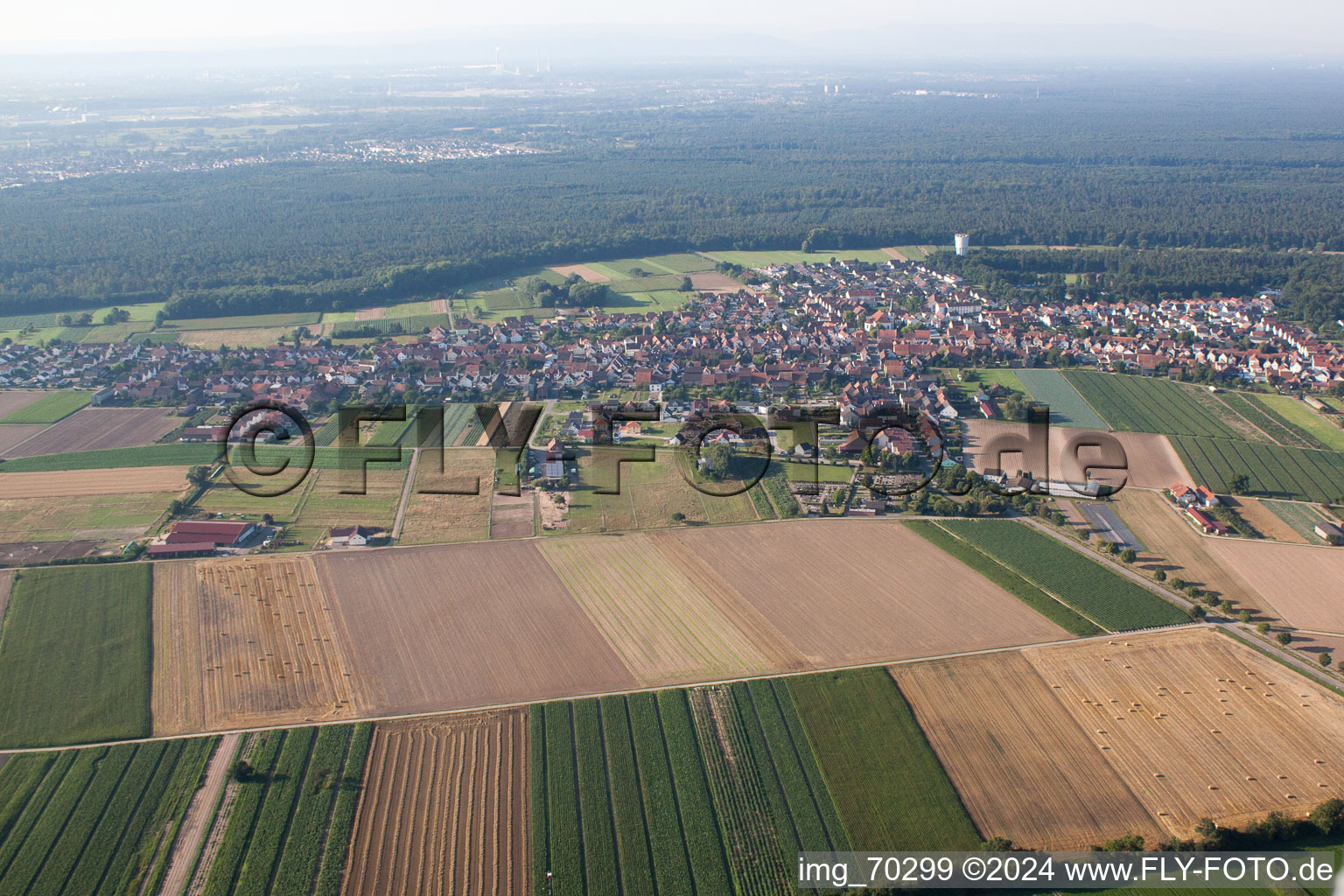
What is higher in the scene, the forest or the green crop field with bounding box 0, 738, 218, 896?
the forest

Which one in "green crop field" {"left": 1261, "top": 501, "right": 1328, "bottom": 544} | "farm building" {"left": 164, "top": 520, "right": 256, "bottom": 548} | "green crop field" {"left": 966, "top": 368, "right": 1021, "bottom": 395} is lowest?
"farm building" {"left": 164, "top": 520, "right": 256, "bottom": 548}

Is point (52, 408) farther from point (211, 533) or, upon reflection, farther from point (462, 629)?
point (462, 629)

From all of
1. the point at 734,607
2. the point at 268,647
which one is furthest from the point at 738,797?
the point at 268,647

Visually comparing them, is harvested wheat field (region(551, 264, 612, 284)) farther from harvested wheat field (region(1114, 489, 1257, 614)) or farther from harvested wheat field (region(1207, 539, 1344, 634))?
harvested wheat field (region(1207, 539, 1344, 634))

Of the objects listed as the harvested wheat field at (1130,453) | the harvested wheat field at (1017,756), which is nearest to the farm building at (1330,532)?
the harvested wheat field at (1130,453)

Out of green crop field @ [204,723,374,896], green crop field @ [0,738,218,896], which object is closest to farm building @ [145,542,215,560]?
green crop field @ [0,738,218,896]

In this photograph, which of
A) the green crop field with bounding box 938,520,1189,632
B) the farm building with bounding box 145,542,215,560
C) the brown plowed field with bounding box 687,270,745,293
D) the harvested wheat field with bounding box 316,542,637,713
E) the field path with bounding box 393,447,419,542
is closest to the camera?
the harvested wheat field with bounding box 316,542,637,713
